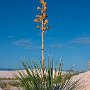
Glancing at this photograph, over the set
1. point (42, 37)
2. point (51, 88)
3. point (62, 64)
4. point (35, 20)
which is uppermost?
point (35, 20)

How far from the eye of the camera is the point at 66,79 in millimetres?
6066

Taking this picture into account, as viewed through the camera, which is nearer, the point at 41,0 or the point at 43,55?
the point at 43,55

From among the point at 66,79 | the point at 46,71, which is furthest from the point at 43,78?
the point at 66,79

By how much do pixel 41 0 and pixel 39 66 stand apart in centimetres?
112

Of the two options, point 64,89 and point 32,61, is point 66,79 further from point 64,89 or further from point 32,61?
point 32,61

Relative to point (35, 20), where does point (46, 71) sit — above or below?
below

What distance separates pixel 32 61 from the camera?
6023 mm

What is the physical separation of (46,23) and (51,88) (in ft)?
3.53

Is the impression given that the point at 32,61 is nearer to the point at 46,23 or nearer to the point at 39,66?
the point at 39,66

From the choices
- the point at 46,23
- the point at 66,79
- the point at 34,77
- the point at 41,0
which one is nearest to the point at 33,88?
the point at 34,77

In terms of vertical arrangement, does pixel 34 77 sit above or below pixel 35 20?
below

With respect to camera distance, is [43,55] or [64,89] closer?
[43,55]

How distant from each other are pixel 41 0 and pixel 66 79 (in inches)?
55.2

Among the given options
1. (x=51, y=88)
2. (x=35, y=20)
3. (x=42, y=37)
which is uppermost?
(x=35, y=20)
